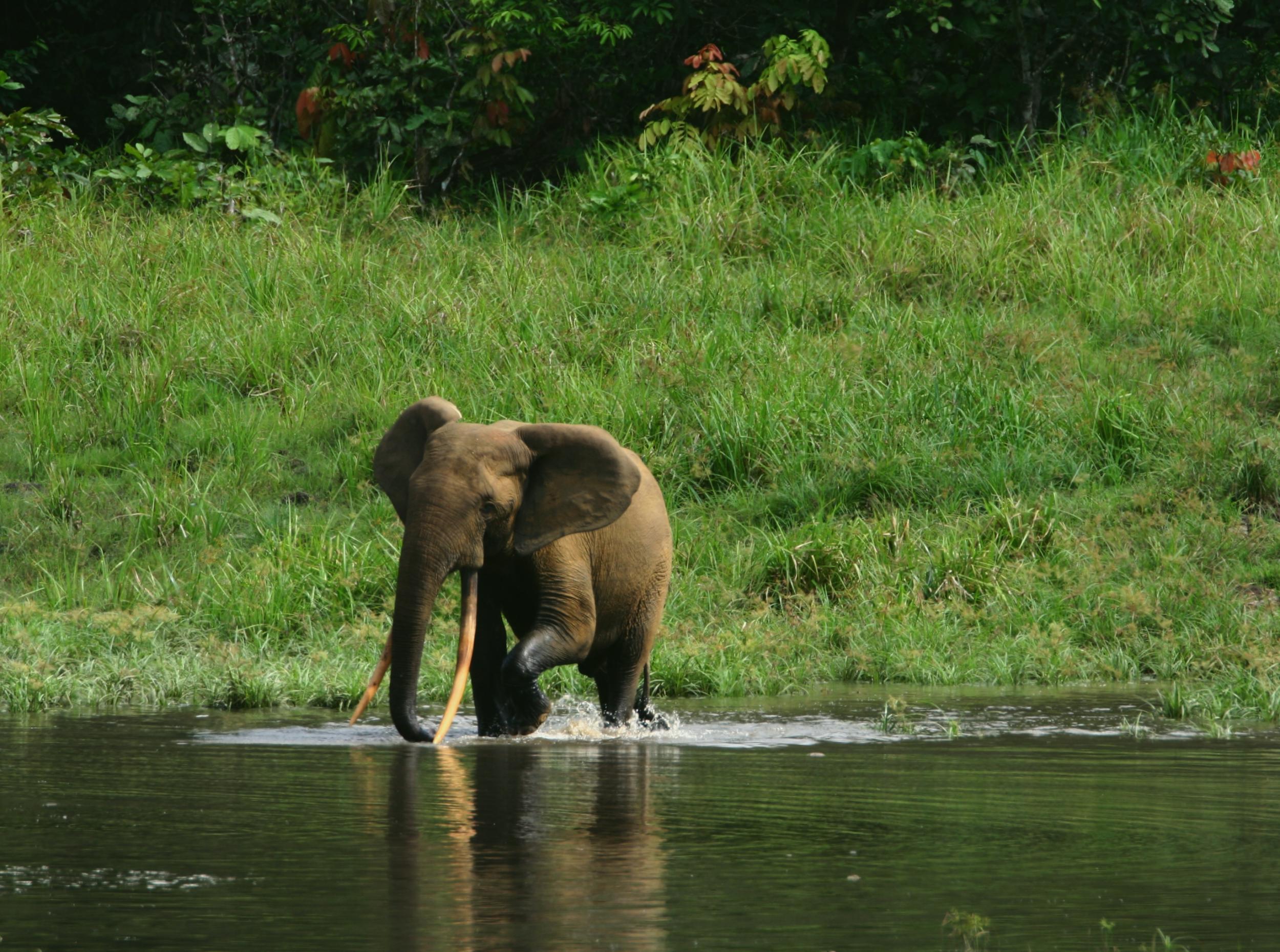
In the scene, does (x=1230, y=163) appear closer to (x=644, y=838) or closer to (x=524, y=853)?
(x=644, y=838)

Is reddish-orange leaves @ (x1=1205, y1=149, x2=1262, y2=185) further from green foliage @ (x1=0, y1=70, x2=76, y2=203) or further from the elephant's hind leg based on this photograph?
green foliage @ (x1=0, y1=70, x2=76, y2=203)

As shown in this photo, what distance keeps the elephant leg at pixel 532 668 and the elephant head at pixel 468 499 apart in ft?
1.02

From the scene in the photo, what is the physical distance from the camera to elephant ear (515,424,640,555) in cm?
723

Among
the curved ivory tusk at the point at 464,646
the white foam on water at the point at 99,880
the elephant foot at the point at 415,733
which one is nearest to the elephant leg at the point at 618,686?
the curved ivory tusk at the point at 464,646

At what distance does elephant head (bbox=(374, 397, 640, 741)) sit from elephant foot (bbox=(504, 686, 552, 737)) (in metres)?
0.43

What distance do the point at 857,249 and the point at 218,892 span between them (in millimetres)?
11730

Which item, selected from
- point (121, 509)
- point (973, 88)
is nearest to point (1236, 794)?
point (121, 509)

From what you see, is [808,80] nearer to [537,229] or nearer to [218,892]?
[537,229]

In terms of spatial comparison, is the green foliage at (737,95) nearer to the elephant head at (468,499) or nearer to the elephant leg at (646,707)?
the elephant leg at (646,707)

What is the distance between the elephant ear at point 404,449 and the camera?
7555 millimetres

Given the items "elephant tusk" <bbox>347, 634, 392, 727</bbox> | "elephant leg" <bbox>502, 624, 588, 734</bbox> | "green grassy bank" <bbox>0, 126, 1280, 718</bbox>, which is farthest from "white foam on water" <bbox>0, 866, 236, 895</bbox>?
"green grassy bank" <bbox>0, 126, 1280, 718</bbox>

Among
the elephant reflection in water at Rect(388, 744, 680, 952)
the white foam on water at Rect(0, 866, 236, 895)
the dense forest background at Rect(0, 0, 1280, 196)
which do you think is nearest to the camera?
the elephant reflection in water at Rect(388, 744, 680, 952)

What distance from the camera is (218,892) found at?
396 centimetres

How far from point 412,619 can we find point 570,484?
865 mm
